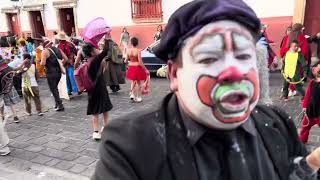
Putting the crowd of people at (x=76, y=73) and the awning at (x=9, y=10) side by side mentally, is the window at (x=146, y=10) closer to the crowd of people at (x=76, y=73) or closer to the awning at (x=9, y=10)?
the crowd of people at (x=76, y=73)

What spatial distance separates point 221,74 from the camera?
1.25 meters

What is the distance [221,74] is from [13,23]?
80.0 ft

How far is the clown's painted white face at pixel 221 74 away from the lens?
4.13 ft

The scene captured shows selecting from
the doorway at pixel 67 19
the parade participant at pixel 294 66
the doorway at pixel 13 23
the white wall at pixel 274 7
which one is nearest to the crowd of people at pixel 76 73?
the parade participant at pixel 294 66

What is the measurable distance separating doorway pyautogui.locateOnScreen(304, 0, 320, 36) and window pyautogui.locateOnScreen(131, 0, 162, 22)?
5.81 metres

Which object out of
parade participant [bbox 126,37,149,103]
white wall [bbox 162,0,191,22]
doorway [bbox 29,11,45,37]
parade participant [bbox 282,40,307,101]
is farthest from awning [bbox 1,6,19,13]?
parade participant [bbox 282,40,307,101]

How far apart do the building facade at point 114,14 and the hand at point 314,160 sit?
1174 centimetres

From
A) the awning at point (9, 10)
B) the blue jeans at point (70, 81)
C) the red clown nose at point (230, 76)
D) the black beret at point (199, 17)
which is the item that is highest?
the awning at point (9, 10)

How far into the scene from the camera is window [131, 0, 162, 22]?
1547 cm

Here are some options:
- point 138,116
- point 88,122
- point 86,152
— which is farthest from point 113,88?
point 138,116

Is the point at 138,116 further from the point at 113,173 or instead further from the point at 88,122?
the point at 88,122

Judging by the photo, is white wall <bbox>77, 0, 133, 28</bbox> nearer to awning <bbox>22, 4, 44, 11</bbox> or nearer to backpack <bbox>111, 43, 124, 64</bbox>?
awning <bbox>22, 4, 44, 11</bbox>

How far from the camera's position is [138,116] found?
1.37 meters

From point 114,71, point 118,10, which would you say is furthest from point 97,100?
point 118,10
